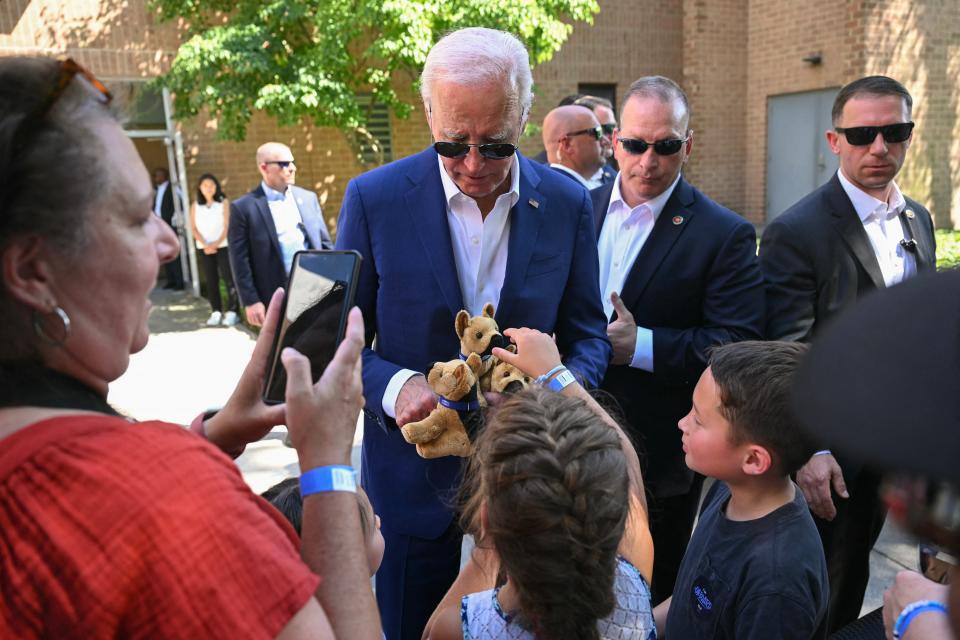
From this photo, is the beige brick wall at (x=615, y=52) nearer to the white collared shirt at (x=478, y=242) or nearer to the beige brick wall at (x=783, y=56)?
the beige brick wall at (x=783, y=56)

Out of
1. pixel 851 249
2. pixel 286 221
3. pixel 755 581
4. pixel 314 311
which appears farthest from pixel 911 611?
pixel 286 221

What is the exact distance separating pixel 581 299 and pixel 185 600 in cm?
184

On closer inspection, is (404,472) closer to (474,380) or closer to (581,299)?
(474,380)

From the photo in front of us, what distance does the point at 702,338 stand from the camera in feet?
9.52

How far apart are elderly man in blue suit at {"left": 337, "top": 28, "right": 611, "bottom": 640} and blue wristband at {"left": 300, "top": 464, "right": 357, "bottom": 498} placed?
1023 mm

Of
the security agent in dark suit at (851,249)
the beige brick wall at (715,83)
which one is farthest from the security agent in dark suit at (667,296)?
the beige brick wall at (715,83)

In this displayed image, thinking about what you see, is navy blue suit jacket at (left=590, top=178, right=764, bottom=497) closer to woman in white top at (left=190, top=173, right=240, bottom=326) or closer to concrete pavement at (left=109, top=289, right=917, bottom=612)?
concrete pavement at (left=109, top=289, right=917, bottom=612)

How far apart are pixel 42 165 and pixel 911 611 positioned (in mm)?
1625

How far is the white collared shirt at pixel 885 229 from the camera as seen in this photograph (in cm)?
306

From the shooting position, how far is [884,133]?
3070mm

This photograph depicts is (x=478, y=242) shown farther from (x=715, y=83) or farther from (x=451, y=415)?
(x=715, y=83)

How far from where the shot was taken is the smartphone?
1.39 m

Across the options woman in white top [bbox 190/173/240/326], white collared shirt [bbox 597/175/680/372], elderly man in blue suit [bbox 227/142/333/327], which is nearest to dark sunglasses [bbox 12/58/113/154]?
white collared shirt [bbox 597/175/680/372]

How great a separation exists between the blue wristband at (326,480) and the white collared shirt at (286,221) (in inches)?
232
